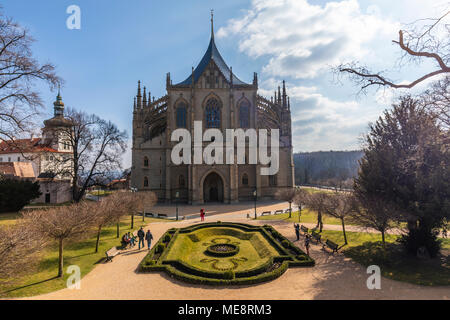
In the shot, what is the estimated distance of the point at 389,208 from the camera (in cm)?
1255

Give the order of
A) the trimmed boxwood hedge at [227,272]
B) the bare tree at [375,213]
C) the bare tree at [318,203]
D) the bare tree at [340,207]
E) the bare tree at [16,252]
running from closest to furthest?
the bare tree at [16,252], the trimmed boxwood hedge at [227,272], the bare tree at [375,213], the bare tree at [340,207], the bare tree at [318,203]

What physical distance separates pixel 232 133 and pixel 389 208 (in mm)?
26834

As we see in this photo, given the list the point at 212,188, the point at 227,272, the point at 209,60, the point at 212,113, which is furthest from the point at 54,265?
the point at 209,60

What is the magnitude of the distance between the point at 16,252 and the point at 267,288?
10474mm

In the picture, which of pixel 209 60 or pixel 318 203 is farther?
pixel 209 60

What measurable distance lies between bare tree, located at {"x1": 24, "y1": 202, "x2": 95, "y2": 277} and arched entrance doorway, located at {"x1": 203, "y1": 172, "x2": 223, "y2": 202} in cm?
2603

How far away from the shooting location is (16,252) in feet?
25.5

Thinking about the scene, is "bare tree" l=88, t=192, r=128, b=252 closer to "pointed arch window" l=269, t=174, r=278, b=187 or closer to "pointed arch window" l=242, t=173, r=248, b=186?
"pointed arch window" l=242, t=173, r=248, b=186

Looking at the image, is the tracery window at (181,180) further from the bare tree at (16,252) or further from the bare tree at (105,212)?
the bare tree at (16,252)

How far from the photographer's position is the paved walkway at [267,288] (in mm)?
9141

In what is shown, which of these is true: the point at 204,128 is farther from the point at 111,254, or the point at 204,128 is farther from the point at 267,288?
the point at 267,288

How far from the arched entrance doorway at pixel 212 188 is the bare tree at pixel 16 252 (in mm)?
29678

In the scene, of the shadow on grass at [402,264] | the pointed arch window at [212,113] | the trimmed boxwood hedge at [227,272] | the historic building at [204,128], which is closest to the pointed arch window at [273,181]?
the historic building at [204,128]
